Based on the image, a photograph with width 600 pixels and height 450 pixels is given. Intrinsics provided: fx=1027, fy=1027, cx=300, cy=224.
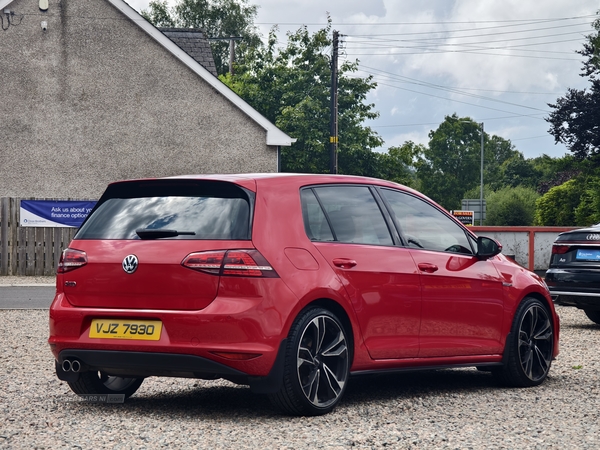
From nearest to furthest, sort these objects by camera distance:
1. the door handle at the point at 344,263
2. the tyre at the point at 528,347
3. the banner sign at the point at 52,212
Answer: the door handle at the point at 344,263 < the tyre at the point at 528,347 < the banner sign at the point at 52,212

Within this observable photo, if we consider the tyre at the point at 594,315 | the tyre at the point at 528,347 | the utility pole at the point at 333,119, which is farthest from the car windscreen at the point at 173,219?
the utility pole at the point at 333,119

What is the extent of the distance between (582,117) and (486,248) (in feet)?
131

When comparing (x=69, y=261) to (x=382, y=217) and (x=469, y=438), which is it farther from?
(x=469, y=438)

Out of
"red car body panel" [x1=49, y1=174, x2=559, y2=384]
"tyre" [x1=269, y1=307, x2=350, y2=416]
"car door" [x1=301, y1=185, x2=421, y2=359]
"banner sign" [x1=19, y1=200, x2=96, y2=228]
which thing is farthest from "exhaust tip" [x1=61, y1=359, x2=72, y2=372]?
"banner sign" [x1=19, y1=200, x2=96, y2=228]

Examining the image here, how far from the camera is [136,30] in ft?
95.5

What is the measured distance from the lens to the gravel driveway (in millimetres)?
5730

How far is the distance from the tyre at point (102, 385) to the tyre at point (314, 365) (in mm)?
1446

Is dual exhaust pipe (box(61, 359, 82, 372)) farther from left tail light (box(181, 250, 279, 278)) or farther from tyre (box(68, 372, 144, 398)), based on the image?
left tail light (box(181, 250, 279, 278))

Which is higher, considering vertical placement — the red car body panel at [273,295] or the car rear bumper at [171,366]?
the red car body panel at [273,295]

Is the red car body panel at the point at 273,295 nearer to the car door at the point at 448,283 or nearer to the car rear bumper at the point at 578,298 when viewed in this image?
the car door at the point at 448,283

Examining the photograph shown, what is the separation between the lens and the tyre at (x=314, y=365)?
6230 millimetres

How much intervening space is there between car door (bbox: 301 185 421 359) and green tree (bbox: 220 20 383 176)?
143ft

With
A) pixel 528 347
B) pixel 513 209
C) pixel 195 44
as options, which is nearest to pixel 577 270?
pixel 528 347

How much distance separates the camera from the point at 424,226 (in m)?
7.70
